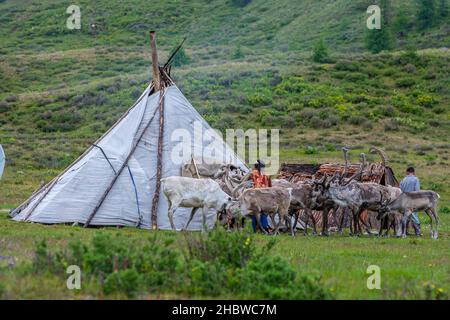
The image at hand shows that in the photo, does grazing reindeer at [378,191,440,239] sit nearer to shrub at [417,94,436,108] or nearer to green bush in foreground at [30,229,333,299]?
green bush in foreground at [30,229,333,299]

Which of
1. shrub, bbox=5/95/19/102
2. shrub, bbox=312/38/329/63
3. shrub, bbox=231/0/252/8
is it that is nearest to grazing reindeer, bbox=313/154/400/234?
shrub, bbox=5/95/19/102

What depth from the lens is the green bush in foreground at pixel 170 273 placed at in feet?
32.9

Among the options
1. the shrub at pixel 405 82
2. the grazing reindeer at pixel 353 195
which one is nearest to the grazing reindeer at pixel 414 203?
the grazing reindeer at pixel 353 195

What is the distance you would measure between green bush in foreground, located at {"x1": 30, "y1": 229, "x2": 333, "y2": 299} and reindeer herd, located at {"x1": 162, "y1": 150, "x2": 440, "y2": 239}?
8040 mm

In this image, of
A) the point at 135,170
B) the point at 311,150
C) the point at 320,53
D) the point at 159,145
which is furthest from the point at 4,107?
the point at 135,170

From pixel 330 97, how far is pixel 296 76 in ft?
24.6

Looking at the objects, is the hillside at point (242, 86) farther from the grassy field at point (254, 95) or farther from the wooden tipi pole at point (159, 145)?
the wooden tipi pole at point (159, 145)

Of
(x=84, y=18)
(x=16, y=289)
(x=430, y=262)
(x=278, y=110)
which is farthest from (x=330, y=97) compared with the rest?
(x=84, y=18)

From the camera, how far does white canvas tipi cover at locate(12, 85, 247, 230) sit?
67.7 ft

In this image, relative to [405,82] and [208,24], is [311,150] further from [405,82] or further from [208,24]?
[208,24]

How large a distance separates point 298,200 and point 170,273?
33.5 ft

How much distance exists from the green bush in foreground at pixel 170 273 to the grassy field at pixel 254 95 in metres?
0.25

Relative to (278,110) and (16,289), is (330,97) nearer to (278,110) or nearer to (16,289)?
(278,110)

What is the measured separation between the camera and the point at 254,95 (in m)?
57.6
